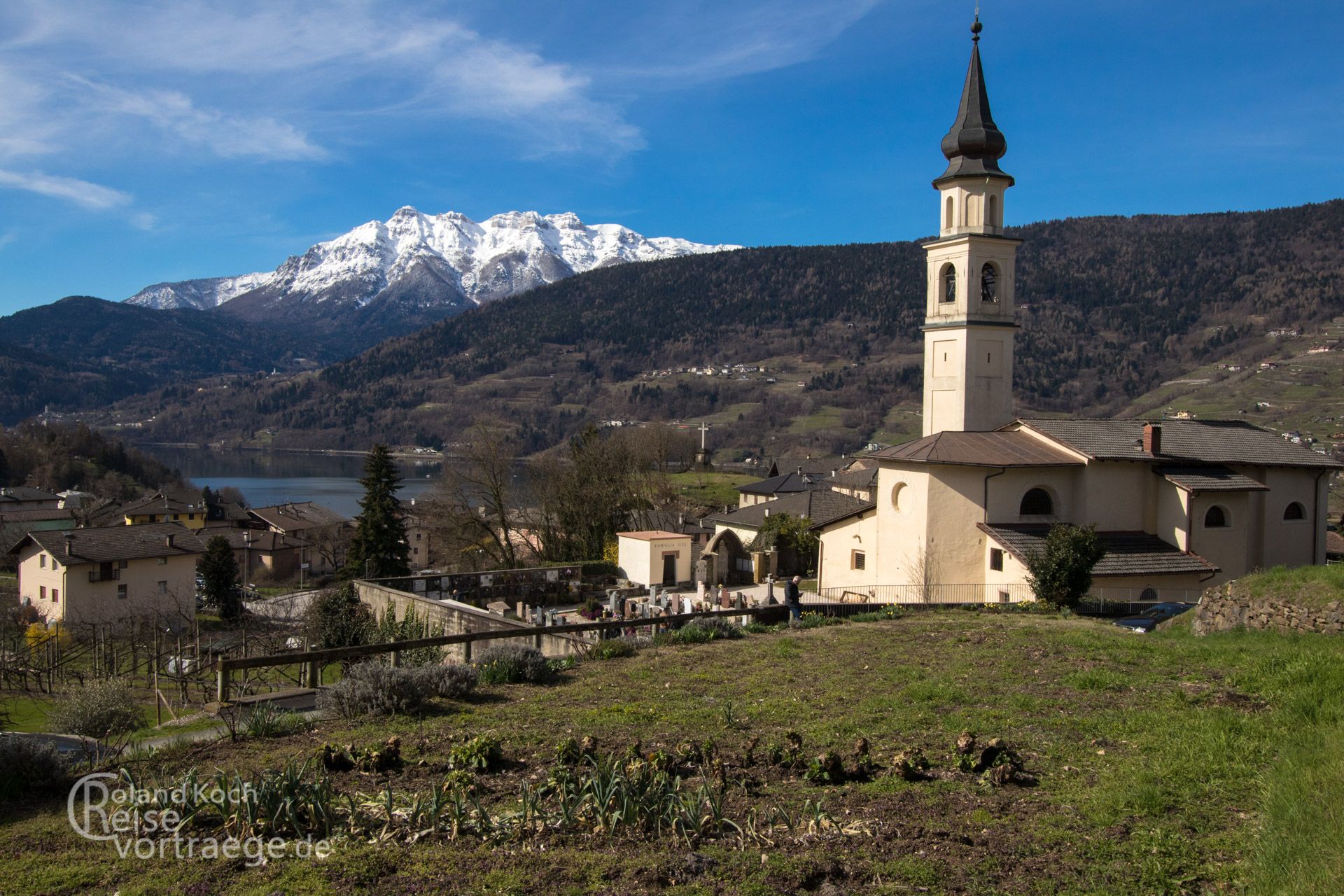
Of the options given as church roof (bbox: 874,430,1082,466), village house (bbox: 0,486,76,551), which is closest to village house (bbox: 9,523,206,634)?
village house (bbox: 0,486,76,551)

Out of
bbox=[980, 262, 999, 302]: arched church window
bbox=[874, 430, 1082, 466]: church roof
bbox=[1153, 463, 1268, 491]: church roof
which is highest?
bbox=[980, 262, 999, 302]: arched church window

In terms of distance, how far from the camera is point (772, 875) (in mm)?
5141

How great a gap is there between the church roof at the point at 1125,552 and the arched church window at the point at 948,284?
874 centimetres

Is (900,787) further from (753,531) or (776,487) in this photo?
(776,487)

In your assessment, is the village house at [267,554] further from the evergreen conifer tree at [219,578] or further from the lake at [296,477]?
the lake at [296,477]

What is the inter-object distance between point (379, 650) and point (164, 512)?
243 ft

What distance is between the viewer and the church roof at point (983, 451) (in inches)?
986

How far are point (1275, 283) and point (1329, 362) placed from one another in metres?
67.1

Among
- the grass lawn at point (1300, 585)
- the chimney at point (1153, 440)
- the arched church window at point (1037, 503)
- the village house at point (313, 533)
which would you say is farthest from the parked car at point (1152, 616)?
the village house at point (313, 533)

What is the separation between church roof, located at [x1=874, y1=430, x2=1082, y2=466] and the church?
6cm

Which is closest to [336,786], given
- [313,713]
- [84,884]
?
[84,884]

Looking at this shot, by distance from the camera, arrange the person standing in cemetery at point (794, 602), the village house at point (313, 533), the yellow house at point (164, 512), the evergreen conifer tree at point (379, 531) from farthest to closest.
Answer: the yellow house at point (164, 512), the village house at point (313, 533), the evergreen conifer tree at point (379, 531), the person standing in cemetery at point (794, 602)

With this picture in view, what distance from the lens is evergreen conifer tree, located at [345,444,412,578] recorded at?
42312 mm

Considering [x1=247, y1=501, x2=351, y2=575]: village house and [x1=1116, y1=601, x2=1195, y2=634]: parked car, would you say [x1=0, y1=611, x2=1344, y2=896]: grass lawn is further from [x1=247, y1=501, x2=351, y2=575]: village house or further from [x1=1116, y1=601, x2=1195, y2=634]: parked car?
[x1=247, y1=501, x2=351, y2=575]: village house
